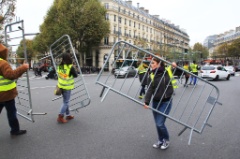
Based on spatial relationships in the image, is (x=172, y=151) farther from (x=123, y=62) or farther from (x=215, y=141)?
(x=123, y=62)

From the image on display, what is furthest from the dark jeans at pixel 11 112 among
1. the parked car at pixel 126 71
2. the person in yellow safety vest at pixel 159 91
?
the person in yellow safety vest at pixel 159 91

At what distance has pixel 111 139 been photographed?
14.6ft

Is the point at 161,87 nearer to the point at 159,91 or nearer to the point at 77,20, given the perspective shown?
the point at 159,91

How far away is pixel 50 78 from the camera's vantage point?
23422 mm

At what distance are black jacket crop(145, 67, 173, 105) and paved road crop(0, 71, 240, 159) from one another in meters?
0.93

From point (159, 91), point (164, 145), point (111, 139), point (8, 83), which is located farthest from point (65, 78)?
point (164, 145)

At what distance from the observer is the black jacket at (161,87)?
149 inches

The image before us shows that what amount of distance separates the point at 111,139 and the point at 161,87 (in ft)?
4.90

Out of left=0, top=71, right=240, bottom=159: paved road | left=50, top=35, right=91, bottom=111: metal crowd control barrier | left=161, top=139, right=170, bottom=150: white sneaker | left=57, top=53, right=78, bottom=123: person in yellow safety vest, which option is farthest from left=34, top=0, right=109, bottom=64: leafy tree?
left=161, top=139, right=170, bottom=150: white sneaker

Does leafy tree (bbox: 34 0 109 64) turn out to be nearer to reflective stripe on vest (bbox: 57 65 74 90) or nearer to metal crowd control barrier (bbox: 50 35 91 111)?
metal crowd control barrier (bbox: 50 35 91 111)

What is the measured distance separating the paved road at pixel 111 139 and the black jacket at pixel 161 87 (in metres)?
0.93

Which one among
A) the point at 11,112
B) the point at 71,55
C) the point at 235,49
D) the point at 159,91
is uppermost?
the point at 235,49

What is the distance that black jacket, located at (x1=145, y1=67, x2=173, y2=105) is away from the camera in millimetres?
3781

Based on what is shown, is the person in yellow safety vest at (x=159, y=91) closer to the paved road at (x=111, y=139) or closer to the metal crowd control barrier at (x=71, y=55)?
the paved road at (x=111, y=139)
